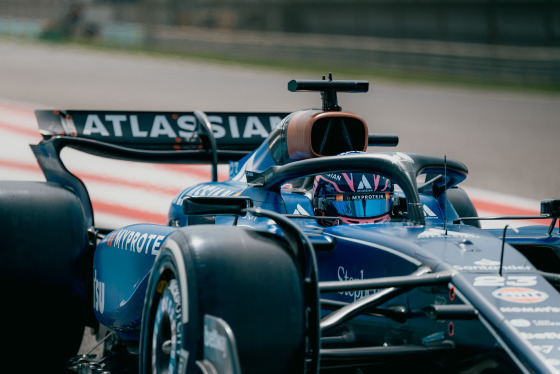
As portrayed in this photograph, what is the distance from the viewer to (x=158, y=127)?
6.40 metres

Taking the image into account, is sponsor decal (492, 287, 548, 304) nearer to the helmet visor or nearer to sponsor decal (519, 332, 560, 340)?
sponsor decal (519, 332, 560, 340)

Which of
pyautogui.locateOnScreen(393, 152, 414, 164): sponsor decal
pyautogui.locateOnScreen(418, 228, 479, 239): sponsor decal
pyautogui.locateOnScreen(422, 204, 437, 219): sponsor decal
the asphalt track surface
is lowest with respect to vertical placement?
the asphalt track surface

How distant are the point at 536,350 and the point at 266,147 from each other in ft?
8.34

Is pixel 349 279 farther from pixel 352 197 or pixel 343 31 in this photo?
pixel 343 31

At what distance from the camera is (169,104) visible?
18.8 metres

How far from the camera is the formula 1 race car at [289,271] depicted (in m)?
3.07

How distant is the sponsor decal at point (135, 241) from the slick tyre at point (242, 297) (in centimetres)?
102

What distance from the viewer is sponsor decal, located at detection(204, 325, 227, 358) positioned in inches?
116

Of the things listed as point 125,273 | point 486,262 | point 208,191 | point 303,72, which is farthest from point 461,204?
point 303,72

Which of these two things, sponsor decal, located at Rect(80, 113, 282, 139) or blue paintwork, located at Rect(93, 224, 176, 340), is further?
sponsor decal, located at Rect(80, 113, 282, 139)

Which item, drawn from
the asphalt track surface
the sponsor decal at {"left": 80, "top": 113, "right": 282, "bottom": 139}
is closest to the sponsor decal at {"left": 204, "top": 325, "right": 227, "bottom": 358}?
the sponsor decal at {"left": 80, "top": 113, "right": 282, "bottom": 139}

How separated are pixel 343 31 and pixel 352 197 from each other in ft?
115

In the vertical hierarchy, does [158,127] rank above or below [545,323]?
above

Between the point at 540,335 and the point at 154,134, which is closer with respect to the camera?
the point at 540,335
